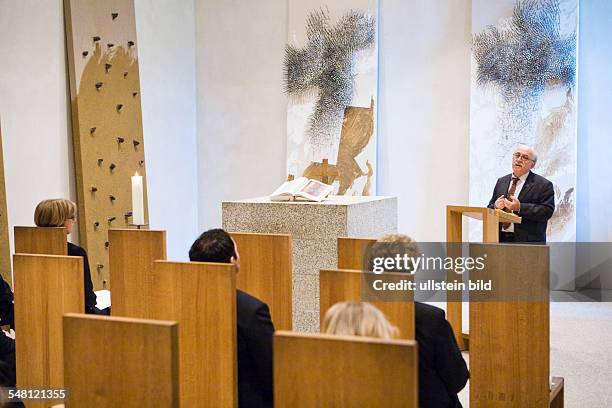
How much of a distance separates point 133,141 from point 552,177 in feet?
12.7

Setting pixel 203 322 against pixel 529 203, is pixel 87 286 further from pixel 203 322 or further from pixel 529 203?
pixel 529 203

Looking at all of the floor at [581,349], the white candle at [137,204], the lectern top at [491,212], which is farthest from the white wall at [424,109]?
the white candle at [137,204]

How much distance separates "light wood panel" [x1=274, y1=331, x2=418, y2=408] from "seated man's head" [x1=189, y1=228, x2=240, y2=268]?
1.07m

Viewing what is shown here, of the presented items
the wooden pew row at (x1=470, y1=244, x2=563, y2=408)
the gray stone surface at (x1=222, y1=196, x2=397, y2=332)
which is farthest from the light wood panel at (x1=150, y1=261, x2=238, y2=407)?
the gray stone surface at (x1=222, y1=196, x2=397, y2=332)

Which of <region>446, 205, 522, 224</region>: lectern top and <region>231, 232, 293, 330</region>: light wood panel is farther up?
<region>446, 205, 522, 224</region>: lectern top

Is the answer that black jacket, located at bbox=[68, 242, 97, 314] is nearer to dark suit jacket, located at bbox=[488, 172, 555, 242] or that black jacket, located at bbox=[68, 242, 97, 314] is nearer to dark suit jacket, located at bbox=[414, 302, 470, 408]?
dark suit jacket, located at bbox=[414, 302, 470, 408]

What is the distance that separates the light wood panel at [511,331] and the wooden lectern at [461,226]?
58.9 inches

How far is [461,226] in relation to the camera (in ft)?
17.3

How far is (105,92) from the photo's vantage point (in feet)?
22.3

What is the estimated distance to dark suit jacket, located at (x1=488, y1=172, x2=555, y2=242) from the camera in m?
5.32

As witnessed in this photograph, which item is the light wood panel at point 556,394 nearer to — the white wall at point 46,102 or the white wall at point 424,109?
the white wall at point 424,109

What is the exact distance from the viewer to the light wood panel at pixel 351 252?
3.53 meters

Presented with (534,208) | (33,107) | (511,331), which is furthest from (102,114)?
(511,331)

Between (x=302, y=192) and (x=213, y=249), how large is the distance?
1.91m
